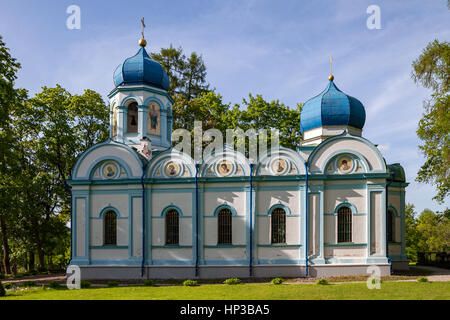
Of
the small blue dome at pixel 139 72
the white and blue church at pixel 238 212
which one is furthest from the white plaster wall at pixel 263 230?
the small blue dome at pixel 139 72

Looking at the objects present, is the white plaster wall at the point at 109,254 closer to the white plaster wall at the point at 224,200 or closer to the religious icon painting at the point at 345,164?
the white plaster wall at the point at 224,200

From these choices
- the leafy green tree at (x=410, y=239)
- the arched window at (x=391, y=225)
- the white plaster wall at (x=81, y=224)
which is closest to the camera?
the white plaster wall at (x=81, y=224)

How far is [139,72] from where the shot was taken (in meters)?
23.1

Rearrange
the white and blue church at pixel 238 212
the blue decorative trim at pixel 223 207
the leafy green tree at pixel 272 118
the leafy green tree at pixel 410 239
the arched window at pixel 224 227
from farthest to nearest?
1. the leafy green tree at pixel 410 239
2. the leafy green tree at pixel 272 118
3. the arched window at pixel 224 227
4. the blue decorative trim at pixel 223 207
5. the white and blue church at pixel 238 212

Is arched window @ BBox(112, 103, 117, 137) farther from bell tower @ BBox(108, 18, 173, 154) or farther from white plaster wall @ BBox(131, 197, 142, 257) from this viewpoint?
white plaster wall @ BBox(131, 197, 142, 257)

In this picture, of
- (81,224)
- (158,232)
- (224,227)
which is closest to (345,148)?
(224,227)

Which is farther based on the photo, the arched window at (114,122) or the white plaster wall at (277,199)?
the arched window at (114,122)

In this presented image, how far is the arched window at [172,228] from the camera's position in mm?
21109

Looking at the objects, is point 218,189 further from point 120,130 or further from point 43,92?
point 43,92

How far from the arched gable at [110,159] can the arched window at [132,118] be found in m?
2.15

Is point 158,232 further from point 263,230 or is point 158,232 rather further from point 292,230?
point 292,230

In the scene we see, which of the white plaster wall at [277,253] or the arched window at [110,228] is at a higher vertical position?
the arched window at [110,228]

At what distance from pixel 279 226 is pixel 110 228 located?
8.35 meters
